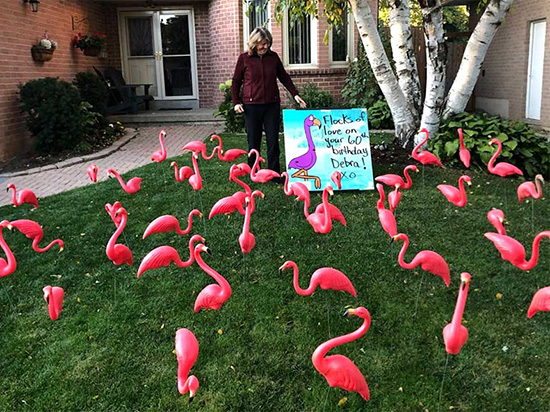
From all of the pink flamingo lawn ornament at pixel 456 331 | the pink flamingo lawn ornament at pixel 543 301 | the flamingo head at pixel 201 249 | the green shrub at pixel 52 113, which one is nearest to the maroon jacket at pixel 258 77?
the flamingo head at pixel 201 249

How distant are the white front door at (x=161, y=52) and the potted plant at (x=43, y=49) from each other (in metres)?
3.91

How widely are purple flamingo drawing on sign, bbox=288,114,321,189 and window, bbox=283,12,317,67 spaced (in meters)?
6.46

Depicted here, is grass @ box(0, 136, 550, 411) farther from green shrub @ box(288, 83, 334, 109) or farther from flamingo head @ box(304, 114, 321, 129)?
green shrub @ box(288, 83, 334, 109)

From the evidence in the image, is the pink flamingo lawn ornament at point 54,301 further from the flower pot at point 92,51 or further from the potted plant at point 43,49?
the flower pot at point 92,51

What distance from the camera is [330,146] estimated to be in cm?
597

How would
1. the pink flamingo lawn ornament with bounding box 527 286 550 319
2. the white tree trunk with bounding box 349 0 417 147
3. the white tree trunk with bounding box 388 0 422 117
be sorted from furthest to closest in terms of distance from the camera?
the white tree trunk with bounding box 388 0 422 117 < the white tree trunk with bounding box 349 0 417 147 < the pink flamingo lawn ornament with bounding box 527 286 550 319

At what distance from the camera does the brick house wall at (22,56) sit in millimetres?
8508

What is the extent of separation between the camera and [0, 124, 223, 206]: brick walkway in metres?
6.96

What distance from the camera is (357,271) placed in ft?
12.9

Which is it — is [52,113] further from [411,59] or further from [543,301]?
[543,301]

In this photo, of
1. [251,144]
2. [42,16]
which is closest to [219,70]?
[42,16]

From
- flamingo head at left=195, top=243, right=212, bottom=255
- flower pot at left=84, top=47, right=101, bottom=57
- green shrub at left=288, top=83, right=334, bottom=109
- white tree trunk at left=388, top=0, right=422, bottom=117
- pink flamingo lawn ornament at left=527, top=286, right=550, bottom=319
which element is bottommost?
pink flamingo lawn ornament at left=527, top=286, right=550, bottom=319

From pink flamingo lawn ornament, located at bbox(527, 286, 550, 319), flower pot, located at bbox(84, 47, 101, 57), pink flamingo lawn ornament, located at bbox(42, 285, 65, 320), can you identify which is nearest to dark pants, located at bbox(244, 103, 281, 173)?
pink flamingo lawn ornament, located at bbox(42, 285, 65, 320)

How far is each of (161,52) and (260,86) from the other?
28.9 feet
